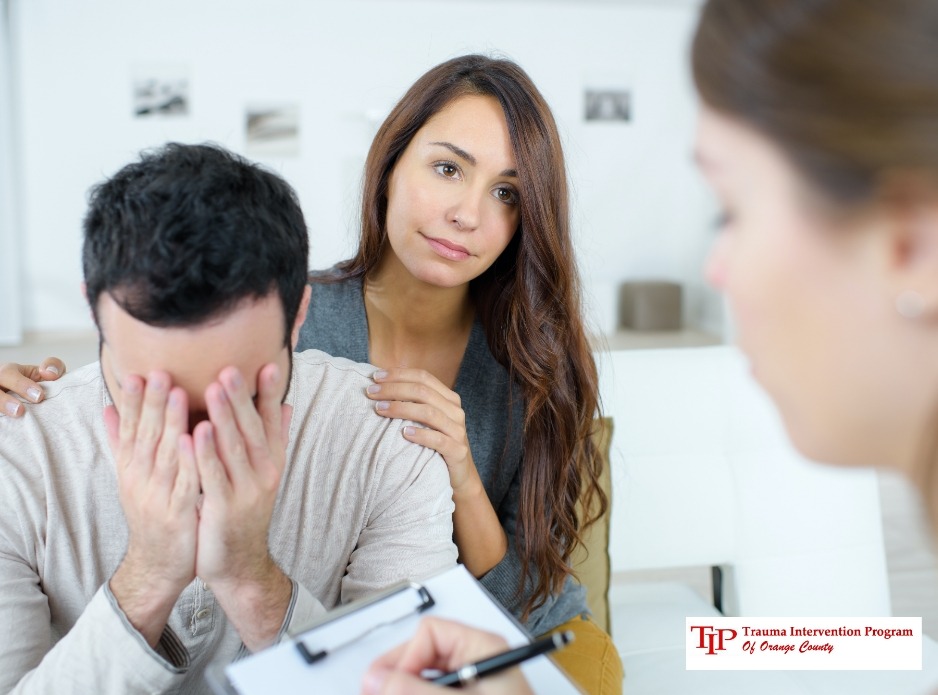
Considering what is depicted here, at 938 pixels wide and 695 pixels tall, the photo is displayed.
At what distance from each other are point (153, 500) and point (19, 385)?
35cm

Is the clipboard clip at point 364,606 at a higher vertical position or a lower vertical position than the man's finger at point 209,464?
lower

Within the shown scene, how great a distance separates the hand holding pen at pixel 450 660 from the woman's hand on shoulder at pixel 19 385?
2.21ft

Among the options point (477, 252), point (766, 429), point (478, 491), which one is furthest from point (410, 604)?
point (766, 429)

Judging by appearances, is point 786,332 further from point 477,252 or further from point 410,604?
point 477,252

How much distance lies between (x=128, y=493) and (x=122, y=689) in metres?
0.21

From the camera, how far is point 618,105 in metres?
5.16

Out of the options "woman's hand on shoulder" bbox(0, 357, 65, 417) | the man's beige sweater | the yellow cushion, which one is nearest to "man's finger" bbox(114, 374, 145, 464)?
the man's beige sweater

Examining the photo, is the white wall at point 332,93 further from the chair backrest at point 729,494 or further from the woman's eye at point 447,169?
the woman's eye at point 447,169

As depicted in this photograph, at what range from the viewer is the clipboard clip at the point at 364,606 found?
760 mm

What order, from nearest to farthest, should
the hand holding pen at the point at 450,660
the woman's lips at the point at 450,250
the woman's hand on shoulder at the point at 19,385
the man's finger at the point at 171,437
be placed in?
the hand holding pen at the point at 450,660, the man's finger at the point at 171,437, the woman's hand on shoulder at the point at 19,385, the woman's lips at the point at 450,250

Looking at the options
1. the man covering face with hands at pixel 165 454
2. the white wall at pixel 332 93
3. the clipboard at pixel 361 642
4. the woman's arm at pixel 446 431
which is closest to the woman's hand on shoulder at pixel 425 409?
the woman's arm at pixel 446 431

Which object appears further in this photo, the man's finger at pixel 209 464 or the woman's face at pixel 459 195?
the woman's face at pixel 459 195

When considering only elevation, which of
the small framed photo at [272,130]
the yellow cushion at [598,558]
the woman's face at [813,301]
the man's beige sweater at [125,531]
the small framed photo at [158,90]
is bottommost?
the yellow cushion at [598,558]

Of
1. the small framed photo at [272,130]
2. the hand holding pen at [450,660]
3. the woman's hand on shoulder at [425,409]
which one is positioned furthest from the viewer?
the small framed photo at [272,130]
